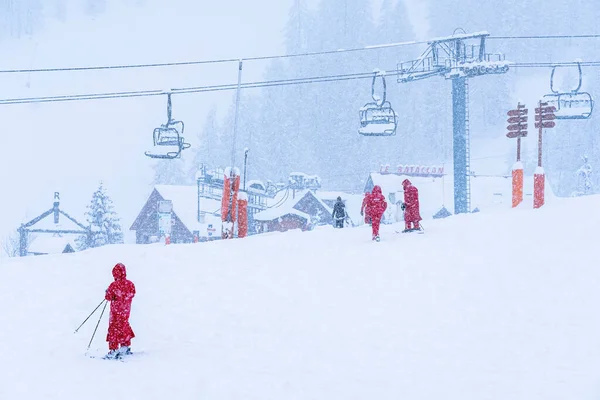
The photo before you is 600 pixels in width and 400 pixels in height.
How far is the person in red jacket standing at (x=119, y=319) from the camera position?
10.3 m

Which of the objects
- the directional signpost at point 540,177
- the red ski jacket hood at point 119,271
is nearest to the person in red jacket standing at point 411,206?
the directional signpost at point 540,177

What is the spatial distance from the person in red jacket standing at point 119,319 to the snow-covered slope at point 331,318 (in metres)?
0.31

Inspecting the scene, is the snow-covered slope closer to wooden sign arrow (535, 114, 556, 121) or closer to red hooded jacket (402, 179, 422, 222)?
red hooded jacket (402, 179, 422, 222)

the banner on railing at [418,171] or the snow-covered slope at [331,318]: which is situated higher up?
the banner on railing at [418,171]

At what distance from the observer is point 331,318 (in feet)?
39.9

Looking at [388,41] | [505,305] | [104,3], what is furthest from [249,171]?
[104,3]

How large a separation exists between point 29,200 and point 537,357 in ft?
289

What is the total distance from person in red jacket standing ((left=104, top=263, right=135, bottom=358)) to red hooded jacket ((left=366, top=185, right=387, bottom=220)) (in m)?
9.68

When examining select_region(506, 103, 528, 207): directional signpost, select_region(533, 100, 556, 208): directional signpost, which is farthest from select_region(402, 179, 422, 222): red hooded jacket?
select_region(506, 103, 528, 207): directional signpost

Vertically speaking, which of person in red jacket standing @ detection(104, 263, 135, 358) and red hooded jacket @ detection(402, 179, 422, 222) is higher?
red hooded jacket @ detection(402, 179, 422, 222)

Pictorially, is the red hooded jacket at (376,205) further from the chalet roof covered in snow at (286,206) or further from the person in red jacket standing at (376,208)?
the chalet roof covered in snow at (286,206)

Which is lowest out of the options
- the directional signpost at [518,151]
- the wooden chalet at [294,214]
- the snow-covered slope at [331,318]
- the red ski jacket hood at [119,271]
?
the snow-covered slope at [331,318]

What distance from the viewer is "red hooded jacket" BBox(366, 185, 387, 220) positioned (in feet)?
62.6

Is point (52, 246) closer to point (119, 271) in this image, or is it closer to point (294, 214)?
point (294, 214)
